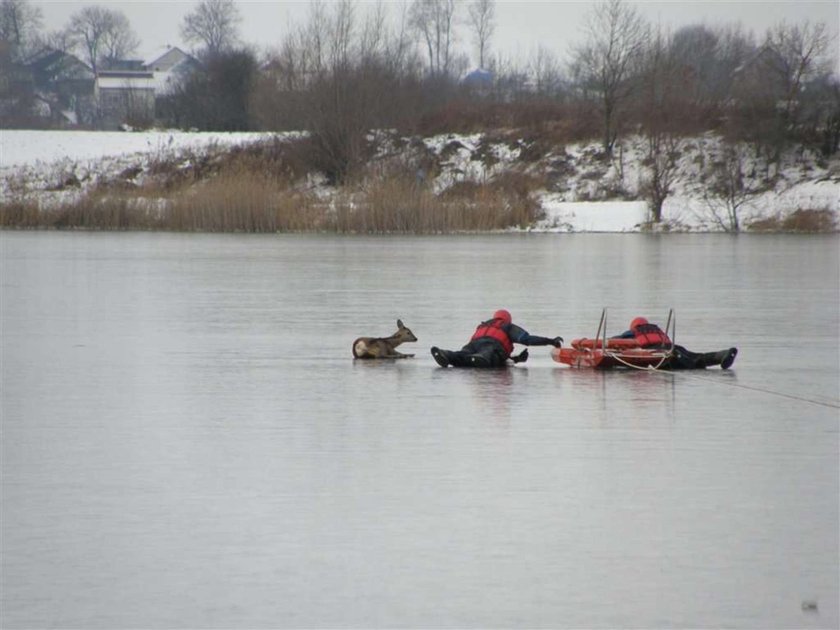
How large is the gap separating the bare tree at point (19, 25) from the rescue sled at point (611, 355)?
112 metres

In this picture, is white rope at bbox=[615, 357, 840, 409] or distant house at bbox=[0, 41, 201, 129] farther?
distant house at bbox=[0, 41, 201, 129]

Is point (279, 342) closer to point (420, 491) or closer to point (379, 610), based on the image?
point (420, 491)

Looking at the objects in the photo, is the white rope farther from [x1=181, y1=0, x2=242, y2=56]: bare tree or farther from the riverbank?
[x1=181, y1=0, x2=242, y2=56]: bare tree

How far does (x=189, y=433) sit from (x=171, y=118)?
225 feet

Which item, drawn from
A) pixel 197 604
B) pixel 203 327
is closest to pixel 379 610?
pixel 197 604

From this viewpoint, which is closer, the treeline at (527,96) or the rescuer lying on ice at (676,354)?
the rescuer lying on ice at (676,354)

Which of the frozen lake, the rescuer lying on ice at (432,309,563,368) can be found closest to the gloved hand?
the rescuer lying on ice at (432,309,563,368)

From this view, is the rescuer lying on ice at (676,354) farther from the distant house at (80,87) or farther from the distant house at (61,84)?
the distant house at (61,84)

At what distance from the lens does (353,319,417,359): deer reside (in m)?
12.6

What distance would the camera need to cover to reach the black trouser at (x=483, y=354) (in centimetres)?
1211

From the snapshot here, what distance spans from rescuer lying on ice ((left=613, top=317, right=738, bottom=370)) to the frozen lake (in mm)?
347

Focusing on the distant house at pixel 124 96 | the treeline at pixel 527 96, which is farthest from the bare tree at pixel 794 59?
the distant house at pixel 124 96

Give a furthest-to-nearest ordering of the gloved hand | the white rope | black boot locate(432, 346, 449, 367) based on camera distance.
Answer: the gloved hand → black boot locate(432, 346, 449, 367) → the white rope

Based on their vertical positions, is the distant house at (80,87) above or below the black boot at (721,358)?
above
